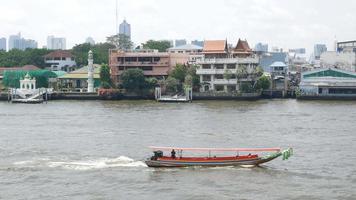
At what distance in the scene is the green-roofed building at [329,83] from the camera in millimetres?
64500

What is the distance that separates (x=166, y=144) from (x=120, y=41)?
73.8m

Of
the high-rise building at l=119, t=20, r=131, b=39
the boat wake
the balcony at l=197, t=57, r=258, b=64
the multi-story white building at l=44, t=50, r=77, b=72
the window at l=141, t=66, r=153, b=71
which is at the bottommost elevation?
the boat wake

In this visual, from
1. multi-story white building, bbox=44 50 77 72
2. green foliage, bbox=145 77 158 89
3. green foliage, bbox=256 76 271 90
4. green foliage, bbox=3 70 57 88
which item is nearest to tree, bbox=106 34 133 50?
multi-story white building, bbox=44 50 77 72

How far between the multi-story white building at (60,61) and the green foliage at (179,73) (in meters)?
24.3

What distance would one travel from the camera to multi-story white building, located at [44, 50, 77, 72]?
88.0m

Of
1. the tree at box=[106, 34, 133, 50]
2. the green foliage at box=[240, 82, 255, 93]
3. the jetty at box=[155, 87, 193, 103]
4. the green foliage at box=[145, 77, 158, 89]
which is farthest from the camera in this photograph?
the tree at box=[106, 34, 133, 50]

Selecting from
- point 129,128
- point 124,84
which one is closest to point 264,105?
point 124,84

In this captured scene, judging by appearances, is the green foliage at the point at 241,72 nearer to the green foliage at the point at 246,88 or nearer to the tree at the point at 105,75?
the green foliage at the point at 246,88

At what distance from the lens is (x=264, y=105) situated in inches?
2211

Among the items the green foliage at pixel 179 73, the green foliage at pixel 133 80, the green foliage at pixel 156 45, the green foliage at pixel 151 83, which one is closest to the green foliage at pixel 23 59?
the green foliage at pixel 156 45

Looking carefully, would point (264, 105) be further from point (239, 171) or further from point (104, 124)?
point (239, 171)

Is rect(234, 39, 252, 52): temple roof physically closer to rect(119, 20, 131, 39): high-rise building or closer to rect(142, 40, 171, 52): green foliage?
rect(142, 40, 171, 52): green foliage

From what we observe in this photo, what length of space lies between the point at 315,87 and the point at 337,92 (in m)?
→ 2.17

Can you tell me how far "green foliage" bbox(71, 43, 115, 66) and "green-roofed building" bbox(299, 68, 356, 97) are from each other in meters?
30.6
